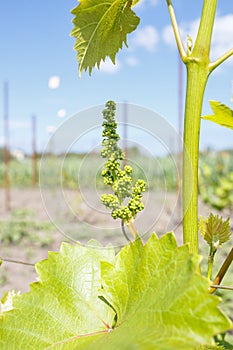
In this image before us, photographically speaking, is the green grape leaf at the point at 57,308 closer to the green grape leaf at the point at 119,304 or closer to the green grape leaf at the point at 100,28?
the green grape leaf at the point at 119,304

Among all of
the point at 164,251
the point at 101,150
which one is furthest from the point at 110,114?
the point at 164,251

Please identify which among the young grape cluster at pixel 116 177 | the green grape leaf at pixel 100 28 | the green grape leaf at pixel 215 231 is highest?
the green grape leaf at pixel 100 28

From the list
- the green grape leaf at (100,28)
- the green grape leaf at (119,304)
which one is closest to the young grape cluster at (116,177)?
the green grape leaf at (119,304)

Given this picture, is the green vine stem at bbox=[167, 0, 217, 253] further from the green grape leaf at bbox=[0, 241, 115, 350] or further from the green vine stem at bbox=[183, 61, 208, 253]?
the green grape leaf at bbox=[0, 241, 115, 350]

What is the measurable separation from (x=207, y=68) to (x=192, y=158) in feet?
0.36

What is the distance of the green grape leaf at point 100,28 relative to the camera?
2.16ft

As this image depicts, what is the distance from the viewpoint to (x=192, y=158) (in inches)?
21.1

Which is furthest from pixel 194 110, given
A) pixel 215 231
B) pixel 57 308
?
pixel 57 308

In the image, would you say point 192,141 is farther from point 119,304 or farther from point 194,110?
point 119,304

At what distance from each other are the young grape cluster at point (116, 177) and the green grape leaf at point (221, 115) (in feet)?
0.35

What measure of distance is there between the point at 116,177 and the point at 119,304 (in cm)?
14

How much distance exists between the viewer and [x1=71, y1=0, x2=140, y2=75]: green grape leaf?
658mm

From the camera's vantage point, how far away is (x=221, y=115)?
51 cm

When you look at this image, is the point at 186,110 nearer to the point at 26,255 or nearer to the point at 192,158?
the point at 192,158
